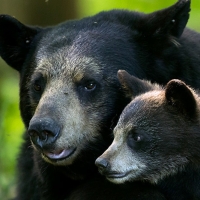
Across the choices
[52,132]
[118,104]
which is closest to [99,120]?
[118,104]

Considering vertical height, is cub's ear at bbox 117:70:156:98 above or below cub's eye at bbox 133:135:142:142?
above

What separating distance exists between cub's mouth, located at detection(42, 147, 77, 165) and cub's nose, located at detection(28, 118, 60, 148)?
162 mm

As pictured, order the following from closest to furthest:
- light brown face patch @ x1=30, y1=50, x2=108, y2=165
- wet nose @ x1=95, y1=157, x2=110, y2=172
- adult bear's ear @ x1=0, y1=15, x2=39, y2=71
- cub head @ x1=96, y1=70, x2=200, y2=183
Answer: wet nose @ x1=95, y1=157, x2=110, y2=172, cub head @ x1=96, y1=70, x2=200, y2=183, light brown face patch @ x1=30, y1=50, x2=108, y2=165, adult bear's ear @ x1=0, y1=15, x2=39, y2=71

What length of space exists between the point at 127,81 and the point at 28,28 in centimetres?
158

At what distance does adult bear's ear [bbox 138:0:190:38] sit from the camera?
6.99 metres

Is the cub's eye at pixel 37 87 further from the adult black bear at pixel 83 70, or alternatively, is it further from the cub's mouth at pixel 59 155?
the cub's mouth at pixel 59 155

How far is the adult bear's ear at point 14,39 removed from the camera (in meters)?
7.59

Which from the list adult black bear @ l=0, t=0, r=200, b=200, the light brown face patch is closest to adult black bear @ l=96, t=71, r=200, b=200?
the light brown face patch

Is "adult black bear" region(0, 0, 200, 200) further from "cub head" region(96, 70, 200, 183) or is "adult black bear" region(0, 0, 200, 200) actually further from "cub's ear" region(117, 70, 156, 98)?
"cub head" region(96, 70, 200, 183)

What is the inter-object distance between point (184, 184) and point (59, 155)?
1.27 m

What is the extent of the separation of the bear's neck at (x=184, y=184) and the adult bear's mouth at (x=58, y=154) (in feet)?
3.14

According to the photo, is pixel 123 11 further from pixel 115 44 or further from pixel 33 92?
pixel 33 92

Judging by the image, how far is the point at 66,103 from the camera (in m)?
6.74

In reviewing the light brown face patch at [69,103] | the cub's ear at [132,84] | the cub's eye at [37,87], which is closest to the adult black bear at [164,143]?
the cub's ear at [132,84]
